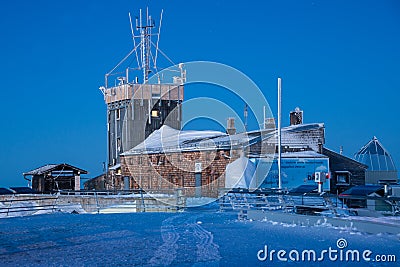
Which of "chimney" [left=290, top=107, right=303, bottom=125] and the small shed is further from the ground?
"chimney" [left=290, top=107, right=303, bottom=125]

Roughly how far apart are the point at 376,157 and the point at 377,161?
40 cm

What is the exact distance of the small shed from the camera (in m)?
41.9

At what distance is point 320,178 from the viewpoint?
2019 centimetres

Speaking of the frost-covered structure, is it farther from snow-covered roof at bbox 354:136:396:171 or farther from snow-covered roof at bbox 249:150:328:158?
snow-covered roof at bbox 249:150:328:158

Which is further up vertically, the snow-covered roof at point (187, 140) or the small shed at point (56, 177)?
the snow-covered roof at point (187, 140)

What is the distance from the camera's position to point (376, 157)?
50.1 m

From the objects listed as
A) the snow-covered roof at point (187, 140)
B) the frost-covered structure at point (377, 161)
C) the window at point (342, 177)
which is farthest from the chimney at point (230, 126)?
the frost-covered structure at point (377, 161)

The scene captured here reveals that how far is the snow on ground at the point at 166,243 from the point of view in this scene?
31.3 ft

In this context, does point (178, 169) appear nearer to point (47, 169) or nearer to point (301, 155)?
point (301, 155)

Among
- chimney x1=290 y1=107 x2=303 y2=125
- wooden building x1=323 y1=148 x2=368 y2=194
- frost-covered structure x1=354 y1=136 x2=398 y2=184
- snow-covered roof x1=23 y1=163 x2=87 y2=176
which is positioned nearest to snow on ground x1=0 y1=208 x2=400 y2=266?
wooden building x1=323 y1=148 x2=368 y2=194

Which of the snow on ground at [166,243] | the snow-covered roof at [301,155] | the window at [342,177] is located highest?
the snow-covered roof at [301,155]

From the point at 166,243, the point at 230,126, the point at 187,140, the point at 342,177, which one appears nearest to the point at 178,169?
the point at 187,140

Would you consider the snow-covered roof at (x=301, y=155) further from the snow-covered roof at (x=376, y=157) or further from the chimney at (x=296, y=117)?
the snow-covered roof at (x=376, y=157)

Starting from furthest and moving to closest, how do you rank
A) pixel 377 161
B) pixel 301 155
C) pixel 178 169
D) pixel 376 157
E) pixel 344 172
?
1. pixel 376 157
2. pixel 377 161
3. pixel 178 169
4. pixel 344 172
5. pixel 301 155
